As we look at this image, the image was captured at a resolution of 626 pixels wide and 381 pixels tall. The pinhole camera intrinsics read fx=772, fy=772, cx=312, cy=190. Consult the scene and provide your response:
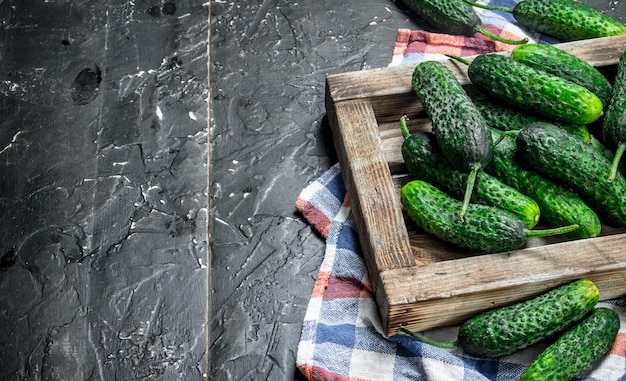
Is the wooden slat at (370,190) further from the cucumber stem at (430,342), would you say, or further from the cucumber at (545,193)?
the cucumber at (545,193)

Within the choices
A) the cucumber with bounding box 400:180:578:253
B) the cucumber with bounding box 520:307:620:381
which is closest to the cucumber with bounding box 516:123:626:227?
the cucumber with bounding box 400:180:578:253

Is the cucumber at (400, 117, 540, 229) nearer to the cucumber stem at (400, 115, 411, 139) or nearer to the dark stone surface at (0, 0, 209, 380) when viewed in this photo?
the cucumber stem at (400, 115, 411, 139)

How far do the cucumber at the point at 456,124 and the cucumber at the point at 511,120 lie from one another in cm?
11

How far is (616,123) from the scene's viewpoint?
162 centimetres

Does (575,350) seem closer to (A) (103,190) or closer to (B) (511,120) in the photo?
(B) (511,120)

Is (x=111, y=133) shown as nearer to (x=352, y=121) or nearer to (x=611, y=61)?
(x=352, y=121)

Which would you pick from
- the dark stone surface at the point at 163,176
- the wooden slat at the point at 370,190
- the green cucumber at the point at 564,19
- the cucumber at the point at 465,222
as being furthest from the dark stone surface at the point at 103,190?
the green cucumber at the point at 564,19

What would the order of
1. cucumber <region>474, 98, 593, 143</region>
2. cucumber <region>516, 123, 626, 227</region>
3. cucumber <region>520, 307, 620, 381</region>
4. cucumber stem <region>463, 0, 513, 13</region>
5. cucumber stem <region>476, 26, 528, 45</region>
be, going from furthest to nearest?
cucumber stem <region>463, 0, 513, 13</region>
cucumber stem <region>476, 26, 528, 45</region>
cucumber <region>474, 98, 593, 143</region>
cucumber <region>516, 123, 626, 227</region>
cucumber <region>520, 307, 620, 381</region>

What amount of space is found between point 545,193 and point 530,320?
27cm

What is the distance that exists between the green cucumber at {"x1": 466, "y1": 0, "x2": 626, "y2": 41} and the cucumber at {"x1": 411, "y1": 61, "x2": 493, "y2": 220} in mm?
485

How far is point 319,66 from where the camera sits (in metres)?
2.15

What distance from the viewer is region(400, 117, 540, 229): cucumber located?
5.07ft

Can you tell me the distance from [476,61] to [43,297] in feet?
3.65

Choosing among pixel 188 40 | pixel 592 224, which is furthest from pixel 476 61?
pixel 188 40
